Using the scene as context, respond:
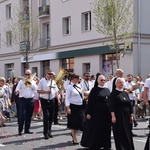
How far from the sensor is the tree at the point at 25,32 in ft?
112

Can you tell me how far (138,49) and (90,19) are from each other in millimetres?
5420

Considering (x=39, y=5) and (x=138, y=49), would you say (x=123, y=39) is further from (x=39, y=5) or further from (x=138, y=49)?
(x=39, y=5)

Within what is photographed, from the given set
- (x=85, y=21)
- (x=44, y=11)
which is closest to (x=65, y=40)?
(x=85, y=21)

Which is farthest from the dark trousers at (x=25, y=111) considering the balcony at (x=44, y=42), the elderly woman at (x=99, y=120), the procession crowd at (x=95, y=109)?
the balcony at (x=44, y=42)

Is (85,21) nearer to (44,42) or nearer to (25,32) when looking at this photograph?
(44,42)

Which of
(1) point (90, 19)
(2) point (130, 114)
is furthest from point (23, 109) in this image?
(1) point (90, 19)

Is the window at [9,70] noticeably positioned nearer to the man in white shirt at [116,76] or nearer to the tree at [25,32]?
the tree at [25,32]

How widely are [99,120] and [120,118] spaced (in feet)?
3.47

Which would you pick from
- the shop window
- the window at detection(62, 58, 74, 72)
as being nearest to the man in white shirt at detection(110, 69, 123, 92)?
the window at detection(62, 58, 74, 72)

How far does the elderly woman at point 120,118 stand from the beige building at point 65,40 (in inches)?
679

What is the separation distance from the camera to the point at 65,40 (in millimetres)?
31828

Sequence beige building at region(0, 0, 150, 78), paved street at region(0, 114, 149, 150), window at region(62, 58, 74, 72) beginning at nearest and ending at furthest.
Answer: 1. paved street at region(0, 114, 149, 150)
2. beige building at region(0, 0, 150, 78)
3. window at region(62, 58, 74, 72)

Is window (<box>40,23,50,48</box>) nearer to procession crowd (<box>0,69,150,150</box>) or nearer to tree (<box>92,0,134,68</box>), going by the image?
tree (<box>92,0,134,68</box>)

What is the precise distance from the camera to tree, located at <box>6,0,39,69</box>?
34125mm
